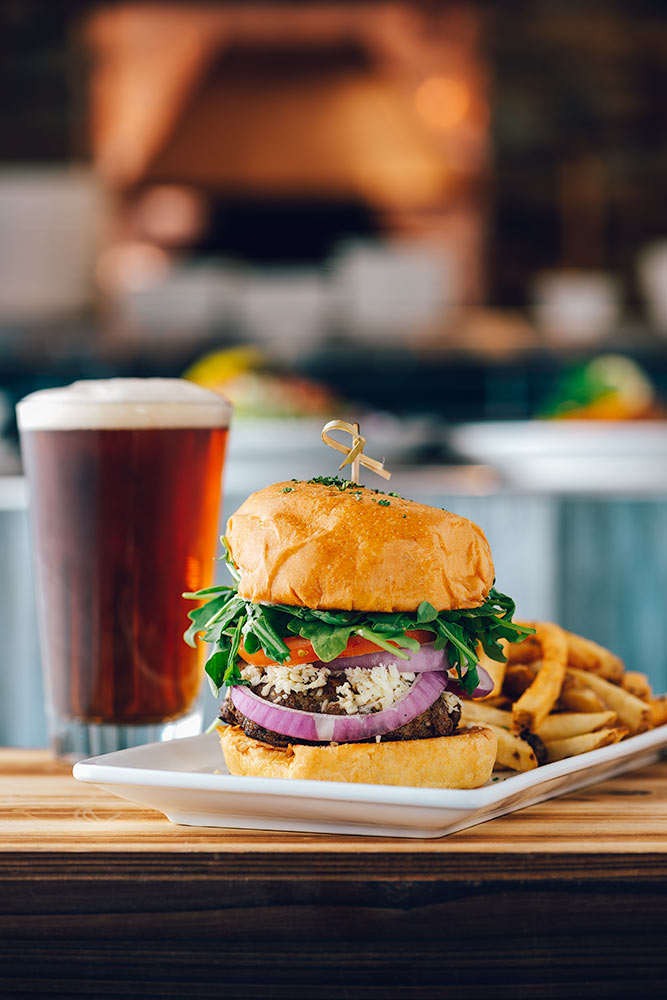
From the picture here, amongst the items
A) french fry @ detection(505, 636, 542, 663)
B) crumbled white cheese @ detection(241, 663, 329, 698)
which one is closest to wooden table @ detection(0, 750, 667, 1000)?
crumbled white cheese @ detection(241, 663, 329, 698)

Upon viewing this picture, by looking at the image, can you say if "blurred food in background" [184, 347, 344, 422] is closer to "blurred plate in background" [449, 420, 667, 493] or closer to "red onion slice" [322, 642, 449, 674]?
"blurred plate in background" [449, 420, 667, 493]

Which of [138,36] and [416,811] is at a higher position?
[138,36]

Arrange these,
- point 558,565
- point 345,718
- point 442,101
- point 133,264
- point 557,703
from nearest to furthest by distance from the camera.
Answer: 1. point 345,718
2. point 557,703
3. point 558,565
4. point 442,101
5. point 133,264

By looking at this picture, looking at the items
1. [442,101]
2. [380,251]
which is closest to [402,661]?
[380,251]

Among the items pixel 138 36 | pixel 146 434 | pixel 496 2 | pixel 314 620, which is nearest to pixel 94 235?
pixel 138 36

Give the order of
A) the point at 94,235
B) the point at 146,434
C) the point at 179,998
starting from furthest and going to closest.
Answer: the point at 94,235, the point at 146,434, the point at 179,998

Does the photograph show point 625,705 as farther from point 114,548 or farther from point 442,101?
point 442,101

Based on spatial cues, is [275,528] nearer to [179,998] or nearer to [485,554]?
[485,554]
